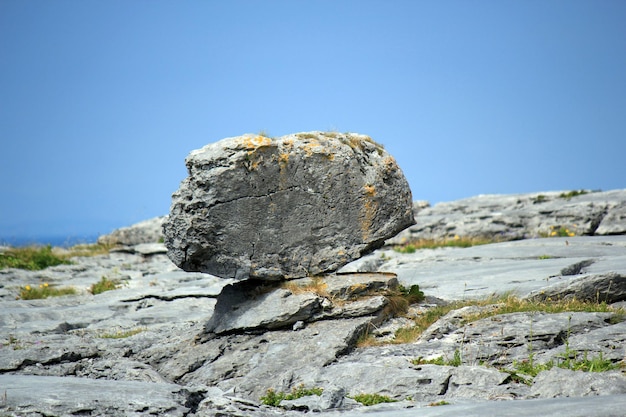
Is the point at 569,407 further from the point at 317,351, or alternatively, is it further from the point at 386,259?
the point at 386,259

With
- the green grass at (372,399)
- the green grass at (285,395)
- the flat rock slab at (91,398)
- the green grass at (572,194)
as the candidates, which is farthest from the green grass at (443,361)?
the green grass at (572,194)

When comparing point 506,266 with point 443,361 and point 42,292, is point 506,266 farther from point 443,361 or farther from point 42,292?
point 42,292

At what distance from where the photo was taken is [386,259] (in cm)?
2573

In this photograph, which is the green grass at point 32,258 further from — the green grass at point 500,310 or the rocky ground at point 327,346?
the green grass at point 500,310

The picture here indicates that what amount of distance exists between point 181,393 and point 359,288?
16.2 ft

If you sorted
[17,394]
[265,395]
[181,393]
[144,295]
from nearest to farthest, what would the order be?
[17,394], [181,393], [265,395], [144,295]

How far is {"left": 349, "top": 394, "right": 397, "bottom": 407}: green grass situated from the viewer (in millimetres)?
9531

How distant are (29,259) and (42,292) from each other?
656 cm

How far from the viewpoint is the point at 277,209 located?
1347cm

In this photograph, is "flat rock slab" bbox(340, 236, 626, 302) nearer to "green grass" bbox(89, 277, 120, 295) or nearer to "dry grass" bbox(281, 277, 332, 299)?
"dry grass" bbox(281, 277, 332, 299)

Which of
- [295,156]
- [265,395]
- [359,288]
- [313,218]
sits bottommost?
[265,395]

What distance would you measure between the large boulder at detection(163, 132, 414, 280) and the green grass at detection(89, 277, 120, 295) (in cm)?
1048

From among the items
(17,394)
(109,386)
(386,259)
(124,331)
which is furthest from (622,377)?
(386,259)

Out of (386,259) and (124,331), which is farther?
(386,259)
